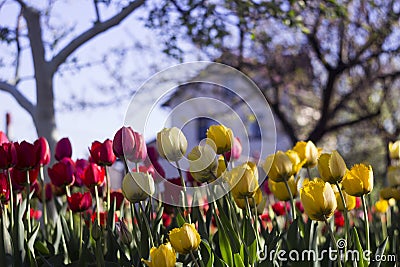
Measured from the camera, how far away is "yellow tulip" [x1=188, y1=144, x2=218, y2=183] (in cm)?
152

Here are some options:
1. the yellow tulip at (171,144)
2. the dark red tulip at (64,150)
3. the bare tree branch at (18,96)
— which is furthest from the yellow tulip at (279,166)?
the bare tree branch at (18,96)

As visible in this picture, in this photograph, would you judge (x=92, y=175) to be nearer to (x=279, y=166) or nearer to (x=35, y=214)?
(x=279, y=166)

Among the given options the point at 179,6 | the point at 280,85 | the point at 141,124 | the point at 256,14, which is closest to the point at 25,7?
the point at 179,6

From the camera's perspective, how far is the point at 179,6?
442cm

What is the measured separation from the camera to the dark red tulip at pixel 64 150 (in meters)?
2.18

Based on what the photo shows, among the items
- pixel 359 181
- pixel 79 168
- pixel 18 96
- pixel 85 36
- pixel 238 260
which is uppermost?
pixel 85 36

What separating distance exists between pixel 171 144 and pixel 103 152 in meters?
0.33

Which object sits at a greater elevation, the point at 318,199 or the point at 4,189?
the point at 4,189

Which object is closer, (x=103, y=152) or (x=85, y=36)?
(x=103, y=152)

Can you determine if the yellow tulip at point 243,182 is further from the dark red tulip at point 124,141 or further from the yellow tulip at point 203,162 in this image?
the dark red tulip at point 124,141

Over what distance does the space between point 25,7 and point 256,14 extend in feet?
5.17

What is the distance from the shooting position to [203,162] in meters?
1.52

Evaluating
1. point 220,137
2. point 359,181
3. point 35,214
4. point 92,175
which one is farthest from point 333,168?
point 35,214

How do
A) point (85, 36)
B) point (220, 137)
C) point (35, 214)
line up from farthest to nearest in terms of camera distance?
point (85, 36)
point (35, 214)
point (220, 137)
